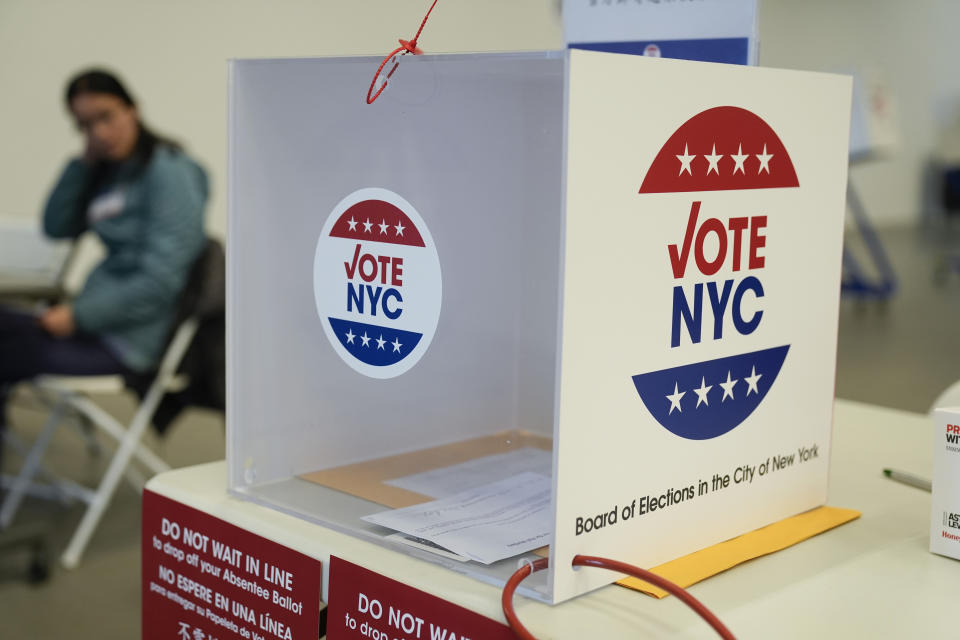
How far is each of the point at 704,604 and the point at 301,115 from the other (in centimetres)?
52

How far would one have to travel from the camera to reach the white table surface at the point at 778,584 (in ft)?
2.26

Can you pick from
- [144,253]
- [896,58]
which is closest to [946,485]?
[144,253]

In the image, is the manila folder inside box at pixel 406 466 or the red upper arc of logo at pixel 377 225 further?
the manila folder inside box at pixel 406 466

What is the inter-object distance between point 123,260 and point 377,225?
2413 mm

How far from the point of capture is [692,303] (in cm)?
76

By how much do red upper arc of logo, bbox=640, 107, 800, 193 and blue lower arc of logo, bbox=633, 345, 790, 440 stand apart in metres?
0.13

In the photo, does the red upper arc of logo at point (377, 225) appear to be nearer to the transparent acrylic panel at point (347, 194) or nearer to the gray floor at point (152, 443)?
the transparent acrylic panel at point (347, 194)

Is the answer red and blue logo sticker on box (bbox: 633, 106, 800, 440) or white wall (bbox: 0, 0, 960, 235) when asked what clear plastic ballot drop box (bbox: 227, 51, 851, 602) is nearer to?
red and blue logo sticker on box (bbox: 633, 106, 800, 440)

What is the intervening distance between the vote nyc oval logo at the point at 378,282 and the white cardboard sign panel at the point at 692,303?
0.19 m

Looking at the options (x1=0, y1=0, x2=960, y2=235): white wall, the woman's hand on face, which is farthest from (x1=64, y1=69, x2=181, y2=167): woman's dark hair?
(x1=0, y1=0, x2=960, y2=235): white wall

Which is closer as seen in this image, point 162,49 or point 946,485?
point 946,485

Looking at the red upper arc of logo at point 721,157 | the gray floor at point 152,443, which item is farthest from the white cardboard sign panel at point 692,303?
the gray floor at point 152,443

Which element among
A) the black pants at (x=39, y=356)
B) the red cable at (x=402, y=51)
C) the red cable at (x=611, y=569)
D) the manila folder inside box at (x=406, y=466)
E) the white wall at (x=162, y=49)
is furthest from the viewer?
the white wall at (x=162, y=49)

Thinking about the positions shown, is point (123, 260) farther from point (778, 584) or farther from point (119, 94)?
point (778, 584)
